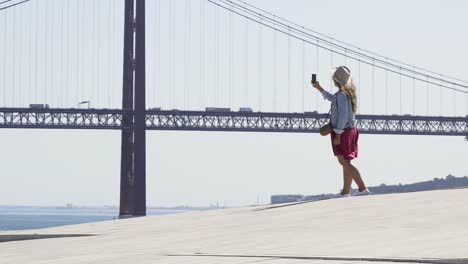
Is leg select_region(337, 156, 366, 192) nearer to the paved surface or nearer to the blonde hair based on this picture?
the paved surface

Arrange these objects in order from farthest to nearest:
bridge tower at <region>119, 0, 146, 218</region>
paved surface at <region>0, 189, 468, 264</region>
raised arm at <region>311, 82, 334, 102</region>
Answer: bridge tower at <region>119, 0, 146, 218</region>
raised arm at <region>311, 82, 334, 102</region>
paved surface at <region>0, 189, 468, 264</region>

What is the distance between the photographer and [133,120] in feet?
246

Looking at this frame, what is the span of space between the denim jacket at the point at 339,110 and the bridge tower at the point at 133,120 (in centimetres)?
5555

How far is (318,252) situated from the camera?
7.62 metres

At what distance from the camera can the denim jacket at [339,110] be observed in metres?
12.0

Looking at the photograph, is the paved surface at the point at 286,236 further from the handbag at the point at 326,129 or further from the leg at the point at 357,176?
the handbag at the point at 326,129

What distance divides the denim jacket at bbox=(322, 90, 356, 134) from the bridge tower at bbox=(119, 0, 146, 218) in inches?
2187

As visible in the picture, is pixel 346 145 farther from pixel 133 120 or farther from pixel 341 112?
pixel 133 120

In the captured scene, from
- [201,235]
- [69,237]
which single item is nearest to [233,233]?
[201,235]

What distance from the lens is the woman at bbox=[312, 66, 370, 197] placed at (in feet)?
39.5

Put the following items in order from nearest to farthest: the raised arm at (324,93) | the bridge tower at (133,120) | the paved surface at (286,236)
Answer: the paved surface at (286,236) → the raised arm at (324,93) → the bridge tower at (133,120)

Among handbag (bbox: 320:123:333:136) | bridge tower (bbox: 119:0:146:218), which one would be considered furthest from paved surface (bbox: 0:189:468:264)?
bridge tower (bbox: 119:0:146:218)

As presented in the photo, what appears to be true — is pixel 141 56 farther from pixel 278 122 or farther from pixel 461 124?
pixel 461 124

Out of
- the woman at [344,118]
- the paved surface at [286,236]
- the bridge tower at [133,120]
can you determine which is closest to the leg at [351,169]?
the woman at [344,118]
